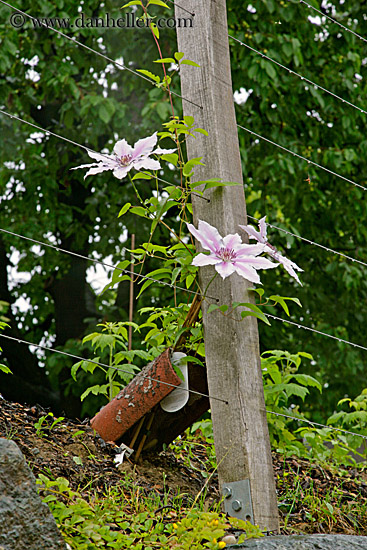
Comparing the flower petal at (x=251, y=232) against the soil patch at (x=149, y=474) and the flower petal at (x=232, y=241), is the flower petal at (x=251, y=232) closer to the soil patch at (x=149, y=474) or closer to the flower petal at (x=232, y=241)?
the flower petal at (x=232, y=241)

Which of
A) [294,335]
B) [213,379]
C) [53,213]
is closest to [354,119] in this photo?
[294,335]

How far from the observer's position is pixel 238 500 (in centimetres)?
194

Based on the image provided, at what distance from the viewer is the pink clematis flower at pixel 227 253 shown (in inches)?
76.4

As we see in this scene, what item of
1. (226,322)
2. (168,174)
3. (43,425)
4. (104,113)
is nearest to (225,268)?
(226,322)

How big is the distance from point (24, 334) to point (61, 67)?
2864 millimetres

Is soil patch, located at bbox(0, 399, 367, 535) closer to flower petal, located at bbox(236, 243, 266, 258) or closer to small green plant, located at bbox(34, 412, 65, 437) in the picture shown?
small green plant, located at bbox(34, 412, 65, 437)

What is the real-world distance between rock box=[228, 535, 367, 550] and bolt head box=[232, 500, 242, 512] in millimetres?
159

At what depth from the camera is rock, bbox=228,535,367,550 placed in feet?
5.58

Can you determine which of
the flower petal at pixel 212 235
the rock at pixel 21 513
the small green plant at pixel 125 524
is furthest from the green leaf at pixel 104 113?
the rock at pixel 21 513

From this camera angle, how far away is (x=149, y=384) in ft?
7.41

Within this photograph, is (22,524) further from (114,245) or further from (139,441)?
(114,245)

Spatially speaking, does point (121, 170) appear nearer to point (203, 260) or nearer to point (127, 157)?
point (127, 157)

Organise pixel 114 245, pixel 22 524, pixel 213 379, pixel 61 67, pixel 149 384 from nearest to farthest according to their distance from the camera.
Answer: pixel 22 524 → pixel 213 379 → pixel 149 384 → pixel 61 67 → pixel 114 245

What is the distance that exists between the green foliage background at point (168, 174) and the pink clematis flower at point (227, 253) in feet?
13.2
